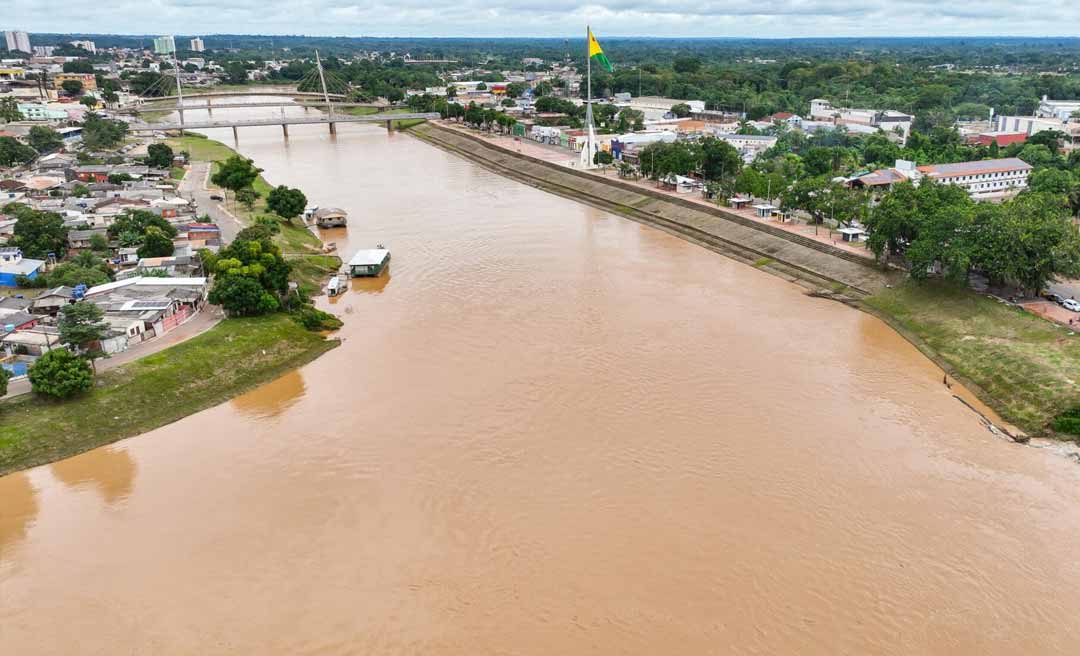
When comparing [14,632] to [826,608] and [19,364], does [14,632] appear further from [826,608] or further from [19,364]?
[826,608]

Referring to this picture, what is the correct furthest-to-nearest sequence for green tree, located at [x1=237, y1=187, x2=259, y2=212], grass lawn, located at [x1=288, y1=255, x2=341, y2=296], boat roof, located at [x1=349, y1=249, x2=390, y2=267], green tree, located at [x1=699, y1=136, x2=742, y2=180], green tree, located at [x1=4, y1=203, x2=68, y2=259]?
green tree, located at [x1=699, y1=136, x2=742, y2=180] < green tree, located at [x1=237, y1=187, x2=259, y2=212] < boat roof, located at [x1=349, y1=249, x2=390, y2=267] < grass lawn, located at [x1=288, y1=255, x2=341, y2=296] < green tree, located at [x1=4, y1=203, x2=68, y2=259]

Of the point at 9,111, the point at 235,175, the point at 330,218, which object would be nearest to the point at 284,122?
the point at 9,111

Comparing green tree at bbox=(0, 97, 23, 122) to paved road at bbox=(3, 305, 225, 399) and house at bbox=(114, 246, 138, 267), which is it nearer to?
→ house at bbox=(114, 246, 138, 267)

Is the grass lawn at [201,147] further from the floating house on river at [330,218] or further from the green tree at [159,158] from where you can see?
Result: the floating house on river at [330,218]

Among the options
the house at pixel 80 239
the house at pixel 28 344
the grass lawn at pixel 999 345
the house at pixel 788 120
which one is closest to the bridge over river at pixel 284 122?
the house at pixel 788 120

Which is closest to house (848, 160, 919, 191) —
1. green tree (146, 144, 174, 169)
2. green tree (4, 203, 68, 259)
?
green tree (4, 203, 68, 259)

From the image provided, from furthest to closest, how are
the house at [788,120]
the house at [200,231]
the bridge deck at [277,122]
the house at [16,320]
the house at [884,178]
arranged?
the bridge deck at [277,122] → the house at [788,120] → the house at [884,178] → the house at [200,231] → the house at [16,320]
